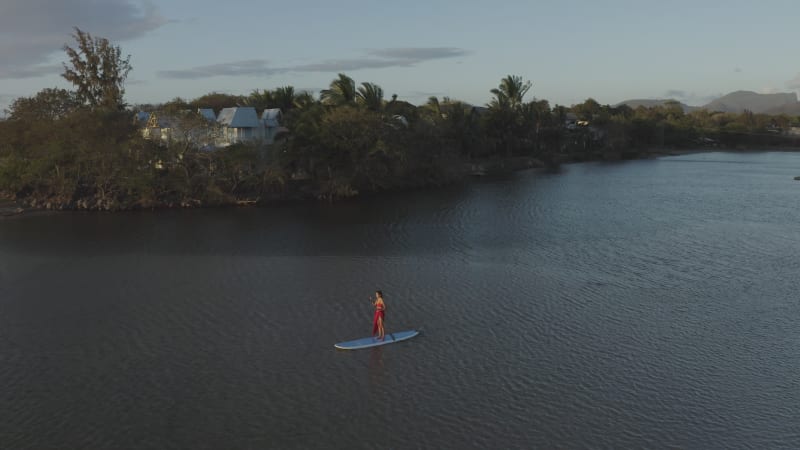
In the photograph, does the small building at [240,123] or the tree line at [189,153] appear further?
the small building at [240,123]

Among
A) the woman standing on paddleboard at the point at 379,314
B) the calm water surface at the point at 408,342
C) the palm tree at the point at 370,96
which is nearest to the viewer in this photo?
the calm water surface at the point at 408,342

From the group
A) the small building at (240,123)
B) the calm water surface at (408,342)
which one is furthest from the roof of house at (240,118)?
the calm water surface at (408,342)

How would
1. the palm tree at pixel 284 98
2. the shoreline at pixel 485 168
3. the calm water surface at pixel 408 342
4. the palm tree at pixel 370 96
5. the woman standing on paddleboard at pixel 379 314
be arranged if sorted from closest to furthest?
the calm water surface at pixel 408 342 → the woman standing on paddleboard at pixel 379 314 → the shoreline at pixel 485 168 → the palm tree at pixel 370 96 → the palm tree at pixel 284 98

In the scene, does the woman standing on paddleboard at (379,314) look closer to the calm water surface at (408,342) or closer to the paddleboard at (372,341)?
the paddleboard at (372,341)

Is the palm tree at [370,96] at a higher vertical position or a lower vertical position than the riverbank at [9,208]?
higher

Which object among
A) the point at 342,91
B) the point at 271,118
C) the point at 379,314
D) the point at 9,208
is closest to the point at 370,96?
the point at 342,91

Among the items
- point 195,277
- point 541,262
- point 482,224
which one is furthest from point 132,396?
point 482,224
